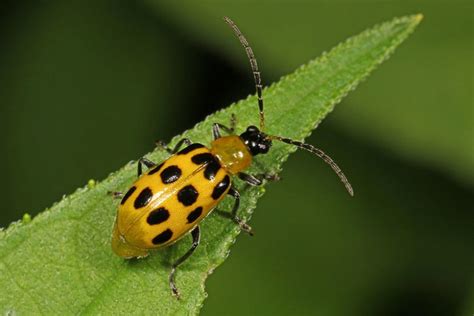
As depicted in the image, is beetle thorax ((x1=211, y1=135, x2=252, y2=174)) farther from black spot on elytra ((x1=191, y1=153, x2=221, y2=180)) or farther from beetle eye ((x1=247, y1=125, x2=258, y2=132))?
beetle eye ((x1=247, y1=125, x2=258, y2=132))

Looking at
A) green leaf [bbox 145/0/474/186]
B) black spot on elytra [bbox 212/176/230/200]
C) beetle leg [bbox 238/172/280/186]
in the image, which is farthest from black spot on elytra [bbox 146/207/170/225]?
green leaf [bbox 145/0/474/186]

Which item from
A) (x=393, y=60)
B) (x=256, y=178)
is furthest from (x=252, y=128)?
(x=393, y=60)

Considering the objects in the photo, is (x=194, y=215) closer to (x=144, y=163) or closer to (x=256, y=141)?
(x=144, y=163)

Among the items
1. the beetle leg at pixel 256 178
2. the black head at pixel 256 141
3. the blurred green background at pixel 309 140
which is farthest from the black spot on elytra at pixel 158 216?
the blurred green background at pixel 309 140

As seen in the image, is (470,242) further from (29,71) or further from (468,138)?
(29,71)

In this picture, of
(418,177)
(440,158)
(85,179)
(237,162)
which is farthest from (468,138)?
(85,179)

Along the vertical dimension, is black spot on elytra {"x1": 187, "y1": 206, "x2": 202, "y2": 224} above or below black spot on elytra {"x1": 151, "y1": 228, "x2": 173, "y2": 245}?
above

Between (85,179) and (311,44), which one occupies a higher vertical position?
(311,44)
